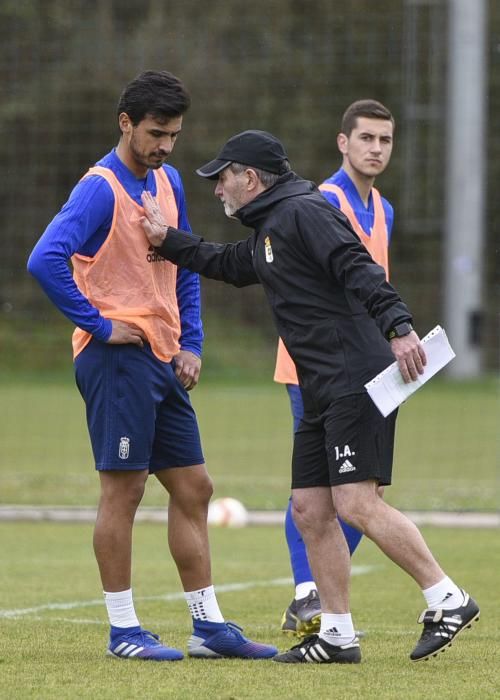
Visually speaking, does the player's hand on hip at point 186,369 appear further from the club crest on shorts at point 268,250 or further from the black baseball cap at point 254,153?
the black baseball cap at point 254,153

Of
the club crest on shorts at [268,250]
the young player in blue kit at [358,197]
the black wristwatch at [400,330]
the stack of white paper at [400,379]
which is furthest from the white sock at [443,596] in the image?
the young player in blue kit at [358,197]

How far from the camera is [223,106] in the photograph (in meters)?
26.3

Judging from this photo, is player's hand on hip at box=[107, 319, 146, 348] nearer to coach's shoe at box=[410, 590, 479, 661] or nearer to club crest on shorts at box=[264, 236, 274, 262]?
club crest on shorts at box=[264, 236, 274, 262]

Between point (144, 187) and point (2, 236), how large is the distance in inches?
712

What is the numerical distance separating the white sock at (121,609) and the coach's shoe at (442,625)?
116cm

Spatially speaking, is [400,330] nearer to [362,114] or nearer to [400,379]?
[400,379]

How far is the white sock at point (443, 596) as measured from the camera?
5629 millimetres

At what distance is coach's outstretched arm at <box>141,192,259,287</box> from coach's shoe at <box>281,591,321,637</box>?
5.27 feet

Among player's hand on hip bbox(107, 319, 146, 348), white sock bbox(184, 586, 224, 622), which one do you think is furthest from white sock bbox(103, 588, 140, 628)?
player's hand on hip bbox(107, 319, 146, 348)

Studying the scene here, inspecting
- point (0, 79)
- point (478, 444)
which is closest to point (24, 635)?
point (478, 444)

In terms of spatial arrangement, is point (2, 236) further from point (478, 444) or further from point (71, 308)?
point (71, 308)

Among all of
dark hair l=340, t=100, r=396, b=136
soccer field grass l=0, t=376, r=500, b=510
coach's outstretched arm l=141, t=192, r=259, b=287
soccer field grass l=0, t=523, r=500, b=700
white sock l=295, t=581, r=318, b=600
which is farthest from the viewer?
soccer field grass l=0, t=376, r=500, b=510

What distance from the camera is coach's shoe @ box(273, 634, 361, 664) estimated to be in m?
5.84

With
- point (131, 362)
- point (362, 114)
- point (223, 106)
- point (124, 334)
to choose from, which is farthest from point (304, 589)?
point (223, 106)
